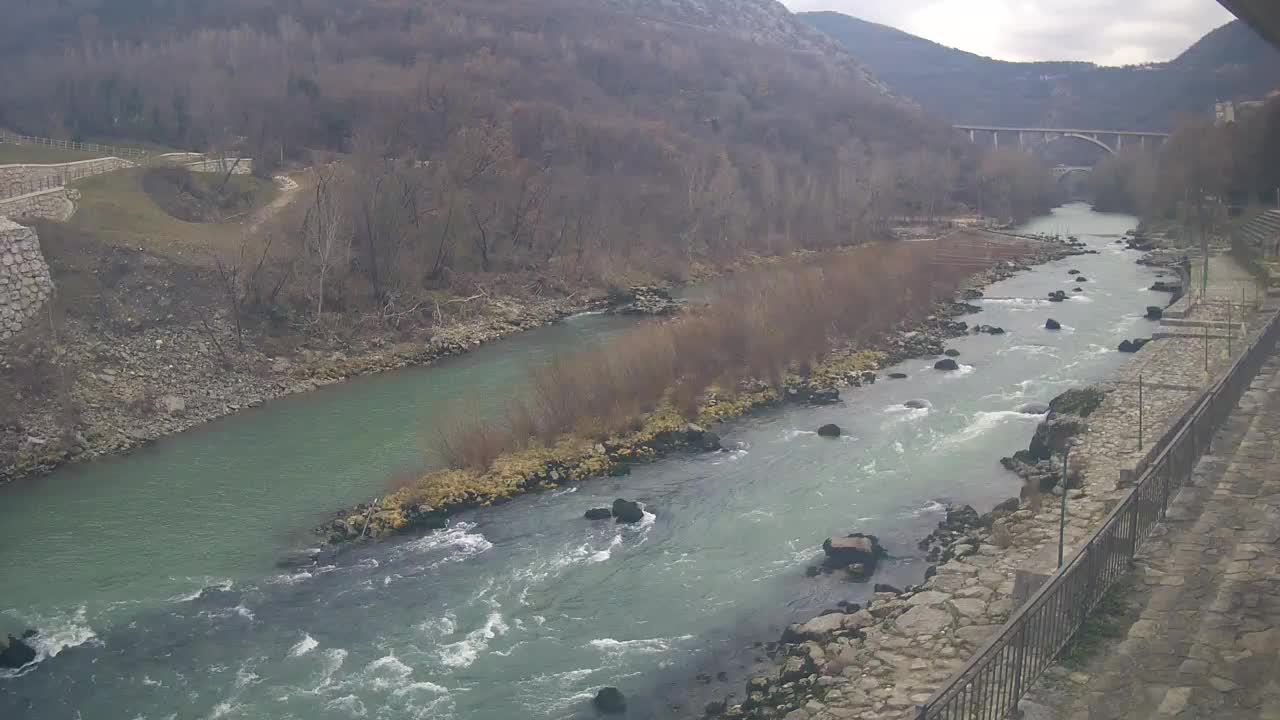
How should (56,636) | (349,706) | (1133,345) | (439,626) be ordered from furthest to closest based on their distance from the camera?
(1133,345) → (56,636) → (439,626) → (349,706)

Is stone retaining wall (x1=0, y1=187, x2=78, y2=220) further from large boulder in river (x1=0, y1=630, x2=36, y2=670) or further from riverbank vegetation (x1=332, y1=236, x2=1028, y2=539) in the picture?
large boulder in river (x1=0, y1=630, x2=36, y2=670)

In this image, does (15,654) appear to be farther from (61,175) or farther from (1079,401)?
(61,175)

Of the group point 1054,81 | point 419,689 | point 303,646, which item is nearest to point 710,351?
point 303,646

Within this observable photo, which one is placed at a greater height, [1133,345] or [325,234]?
[325,234]

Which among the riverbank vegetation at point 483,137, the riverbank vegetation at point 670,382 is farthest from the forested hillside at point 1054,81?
the riverbank vegetation at point 670,382

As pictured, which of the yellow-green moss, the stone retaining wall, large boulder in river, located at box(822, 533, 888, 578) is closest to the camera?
large boulder in river, located at box(822, 533, 888, 578)

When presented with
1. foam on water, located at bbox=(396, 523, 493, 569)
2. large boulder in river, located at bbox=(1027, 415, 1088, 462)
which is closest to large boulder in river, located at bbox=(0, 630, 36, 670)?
foam on water, located at bbox=(396, 523, 493, 569)
